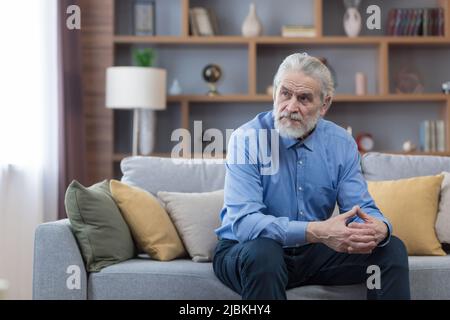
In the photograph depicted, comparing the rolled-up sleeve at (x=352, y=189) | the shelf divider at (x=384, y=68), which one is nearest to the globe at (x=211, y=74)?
the shelf divider at (x=384, y=68)

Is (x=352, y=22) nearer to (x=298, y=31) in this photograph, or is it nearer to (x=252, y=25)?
(x=298, y=31)

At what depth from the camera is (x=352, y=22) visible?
5.41m

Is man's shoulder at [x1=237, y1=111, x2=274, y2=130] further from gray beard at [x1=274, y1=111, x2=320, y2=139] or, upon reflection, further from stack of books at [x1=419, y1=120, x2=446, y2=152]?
stack of books at [x1=419, y1=120, x2=446, y2=152]

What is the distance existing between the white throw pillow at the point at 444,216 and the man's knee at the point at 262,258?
104 centimetres

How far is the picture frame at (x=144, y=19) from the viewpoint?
5406 millimetres

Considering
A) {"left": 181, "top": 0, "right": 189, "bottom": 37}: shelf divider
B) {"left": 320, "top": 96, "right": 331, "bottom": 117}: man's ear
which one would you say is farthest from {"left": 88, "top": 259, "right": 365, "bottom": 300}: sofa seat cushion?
{"left": 181, "top": 0, "right": 189, "bottom": 37}: shelf divider

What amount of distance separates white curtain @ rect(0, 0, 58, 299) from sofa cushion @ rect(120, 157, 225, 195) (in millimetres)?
888

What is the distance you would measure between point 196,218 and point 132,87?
202 centimetres

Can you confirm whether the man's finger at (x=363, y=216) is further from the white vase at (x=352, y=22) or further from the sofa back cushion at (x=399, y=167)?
the white vase at (x=352, y=22)

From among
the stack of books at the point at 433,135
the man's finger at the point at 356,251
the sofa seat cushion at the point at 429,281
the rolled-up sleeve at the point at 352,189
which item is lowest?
the sofa seat cushion at the point at 429,281

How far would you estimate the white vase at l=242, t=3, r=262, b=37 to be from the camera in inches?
211

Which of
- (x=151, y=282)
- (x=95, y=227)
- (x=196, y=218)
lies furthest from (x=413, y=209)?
(x=95, y=227)
